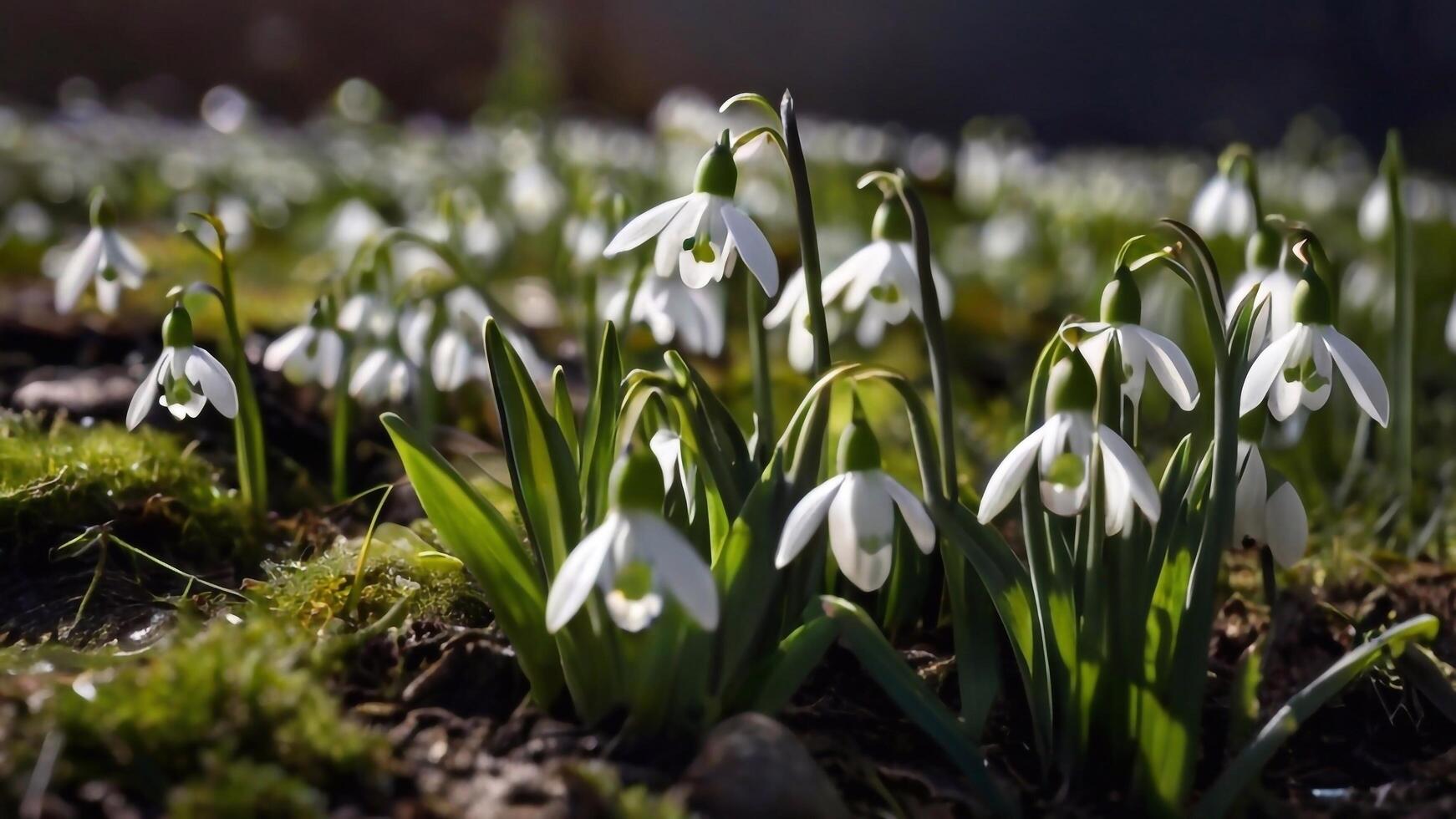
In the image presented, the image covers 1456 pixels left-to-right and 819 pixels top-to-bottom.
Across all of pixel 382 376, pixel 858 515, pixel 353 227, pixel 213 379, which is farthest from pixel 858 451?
pixel 353 227

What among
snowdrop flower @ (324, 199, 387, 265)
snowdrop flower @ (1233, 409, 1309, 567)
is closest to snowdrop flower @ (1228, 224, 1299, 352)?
snowdrop flower @ (1233, 409, 1309, 567)

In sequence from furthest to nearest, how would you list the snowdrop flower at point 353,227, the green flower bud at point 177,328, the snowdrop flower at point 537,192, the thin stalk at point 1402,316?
1. the snowdrop flower at point 537,192
2. the snowdrop flower at point 353,227
3. the thin stalk at point 1402,316
4. the green flower bud at point 177,328

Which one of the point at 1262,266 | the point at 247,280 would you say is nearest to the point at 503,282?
the point at 247,280

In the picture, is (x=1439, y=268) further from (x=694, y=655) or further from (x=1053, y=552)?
(x=694, y=655)

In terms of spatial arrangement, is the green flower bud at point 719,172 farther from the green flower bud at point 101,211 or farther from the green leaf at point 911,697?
the green flower bud at point 101,211

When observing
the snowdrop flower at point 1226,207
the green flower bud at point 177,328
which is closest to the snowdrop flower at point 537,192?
the snowdrop flower at point 1226,207

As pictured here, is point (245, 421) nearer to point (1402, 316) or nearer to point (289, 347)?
point (289, 347)

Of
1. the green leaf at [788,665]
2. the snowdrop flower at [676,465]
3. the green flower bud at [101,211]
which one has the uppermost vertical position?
the green flower bud at [101,211]
